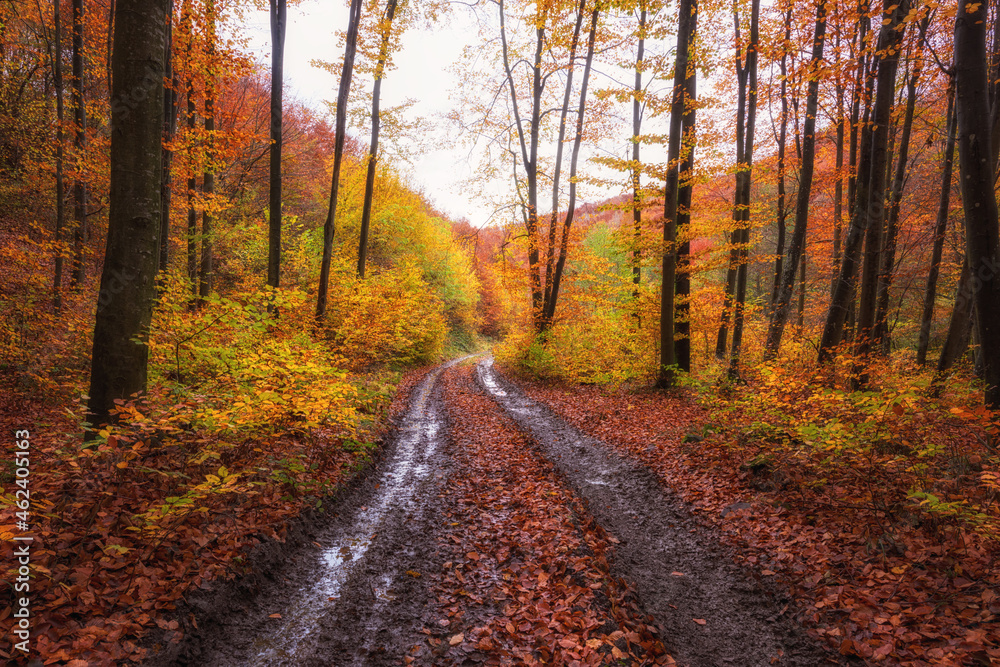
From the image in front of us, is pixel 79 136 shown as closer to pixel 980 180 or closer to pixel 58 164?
pixel 58 164

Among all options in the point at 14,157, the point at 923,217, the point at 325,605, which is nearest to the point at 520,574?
the point at 325,605

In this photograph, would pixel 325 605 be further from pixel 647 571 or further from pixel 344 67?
pixel 344 67

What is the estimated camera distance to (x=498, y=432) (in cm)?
1041

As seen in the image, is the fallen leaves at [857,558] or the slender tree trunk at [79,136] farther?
the slender tree trunk at [79,136]

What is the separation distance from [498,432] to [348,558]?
572 centimetres

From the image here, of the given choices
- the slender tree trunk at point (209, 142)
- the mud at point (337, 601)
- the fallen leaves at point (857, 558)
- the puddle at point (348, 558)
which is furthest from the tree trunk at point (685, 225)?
the slender tree trunk at point (209, 142)

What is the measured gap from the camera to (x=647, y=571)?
4797 mm

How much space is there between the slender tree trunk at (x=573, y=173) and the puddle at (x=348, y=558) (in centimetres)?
981

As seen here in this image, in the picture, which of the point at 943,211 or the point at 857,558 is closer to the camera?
the point at 857,558

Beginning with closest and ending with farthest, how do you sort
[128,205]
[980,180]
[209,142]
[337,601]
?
[337,601] < [128,205] < [980,180] < [209,142]

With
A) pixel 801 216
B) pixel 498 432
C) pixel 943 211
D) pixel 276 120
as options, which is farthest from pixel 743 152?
pixel 276 120

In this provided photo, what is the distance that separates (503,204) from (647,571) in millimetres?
16583

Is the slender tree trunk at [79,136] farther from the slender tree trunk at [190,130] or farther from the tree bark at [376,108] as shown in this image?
the tree bark at [376,108]

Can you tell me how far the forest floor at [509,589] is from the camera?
11.7 feet
